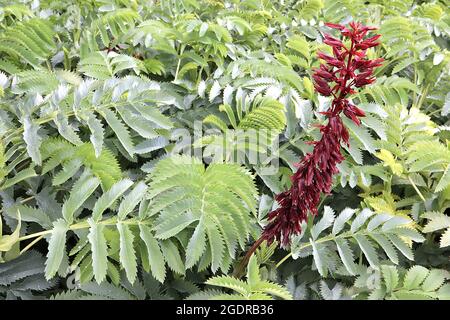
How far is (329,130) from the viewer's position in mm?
1214

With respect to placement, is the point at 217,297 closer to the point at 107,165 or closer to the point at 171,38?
the point at 107,165

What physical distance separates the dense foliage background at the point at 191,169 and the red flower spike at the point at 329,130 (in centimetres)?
13

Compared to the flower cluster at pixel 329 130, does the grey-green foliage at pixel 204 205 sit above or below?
below

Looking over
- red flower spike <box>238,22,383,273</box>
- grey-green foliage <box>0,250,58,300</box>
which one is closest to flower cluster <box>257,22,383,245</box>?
red flower spike <box>238,22,383,273</box>

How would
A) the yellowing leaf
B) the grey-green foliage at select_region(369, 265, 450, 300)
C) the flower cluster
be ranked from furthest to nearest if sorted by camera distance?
the grey-green foliage at select_region(369, 265, 450, 300), the yellowing leaf, the flower cluster

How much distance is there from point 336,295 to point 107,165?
0.82m

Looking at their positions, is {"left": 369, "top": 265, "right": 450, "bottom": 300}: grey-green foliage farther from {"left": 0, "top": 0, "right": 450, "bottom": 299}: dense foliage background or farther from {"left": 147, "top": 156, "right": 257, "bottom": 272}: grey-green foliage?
{"left": 147, "top": 156, "right": 257, "bottom": 272}: grey-green foliage

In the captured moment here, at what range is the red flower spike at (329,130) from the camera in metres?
1.17

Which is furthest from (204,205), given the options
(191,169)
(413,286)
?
(413,286)

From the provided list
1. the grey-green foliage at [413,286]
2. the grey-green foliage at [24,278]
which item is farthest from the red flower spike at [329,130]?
the grey-green foliage at [24,278]

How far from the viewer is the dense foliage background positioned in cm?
142

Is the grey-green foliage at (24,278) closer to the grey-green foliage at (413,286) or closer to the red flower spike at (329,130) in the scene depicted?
the red flower spike at (329,130)

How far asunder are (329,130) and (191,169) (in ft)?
1.41

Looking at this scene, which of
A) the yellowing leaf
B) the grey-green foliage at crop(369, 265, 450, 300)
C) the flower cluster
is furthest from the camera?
the grey-green foliage at crop(369, 265, 450, 300)
